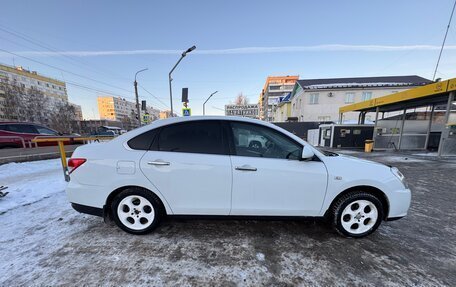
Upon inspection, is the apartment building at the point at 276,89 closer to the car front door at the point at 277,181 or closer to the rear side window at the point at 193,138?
the car front door at the point at 277,181

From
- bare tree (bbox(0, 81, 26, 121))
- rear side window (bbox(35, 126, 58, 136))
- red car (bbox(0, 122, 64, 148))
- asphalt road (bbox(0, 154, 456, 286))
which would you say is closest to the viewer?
asphalt road (bbox(0, 154, 456, 286))

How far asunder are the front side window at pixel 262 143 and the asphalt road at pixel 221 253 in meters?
1.19

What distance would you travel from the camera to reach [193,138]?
7.99 ft

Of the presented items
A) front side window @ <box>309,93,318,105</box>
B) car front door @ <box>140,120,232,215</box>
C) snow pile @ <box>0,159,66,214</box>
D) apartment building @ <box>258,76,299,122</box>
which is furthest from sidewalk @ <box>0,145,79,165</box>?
apartment building @ <box>258,76,299,122</box>

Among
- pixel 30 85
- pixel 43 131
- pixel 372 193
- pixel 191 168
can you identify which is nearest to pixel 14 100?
pixel 30 85

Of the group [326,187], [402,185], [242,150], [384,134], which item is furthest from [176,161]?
[384,134]

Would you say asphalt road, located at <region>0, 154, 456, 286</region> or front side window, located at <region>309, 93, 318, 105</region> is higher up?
front side window, located at <region>309, 93, 318, 105</region>

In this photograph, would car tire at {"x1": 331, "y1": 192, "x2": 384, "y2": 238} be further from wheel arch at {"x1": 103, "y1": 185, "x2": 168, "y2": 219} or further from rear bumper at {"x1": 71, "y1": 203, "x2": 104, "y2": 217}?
rear bumper at {"x1": 71, "y1": 203, "x2": 104, "y2": 217}

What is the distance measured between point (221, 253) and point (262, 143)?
152 centimetres

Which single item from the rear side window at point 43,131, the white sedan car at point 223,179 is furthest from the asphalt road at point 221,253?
the rear side window at point 43,131

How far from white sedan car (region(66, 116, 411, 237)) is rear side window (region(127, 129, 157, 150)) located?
1 centimetres

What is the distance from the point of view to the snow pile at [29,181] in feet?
11.9

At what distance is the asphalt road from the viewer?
1816 mm

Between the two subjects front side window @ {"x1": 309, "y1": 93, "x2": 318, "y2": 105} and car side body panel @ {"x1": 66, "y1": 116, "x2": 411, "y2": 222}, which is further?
front side window @ {"x1": 309, "y1": 93, "x2": 318, "y2": 105}
